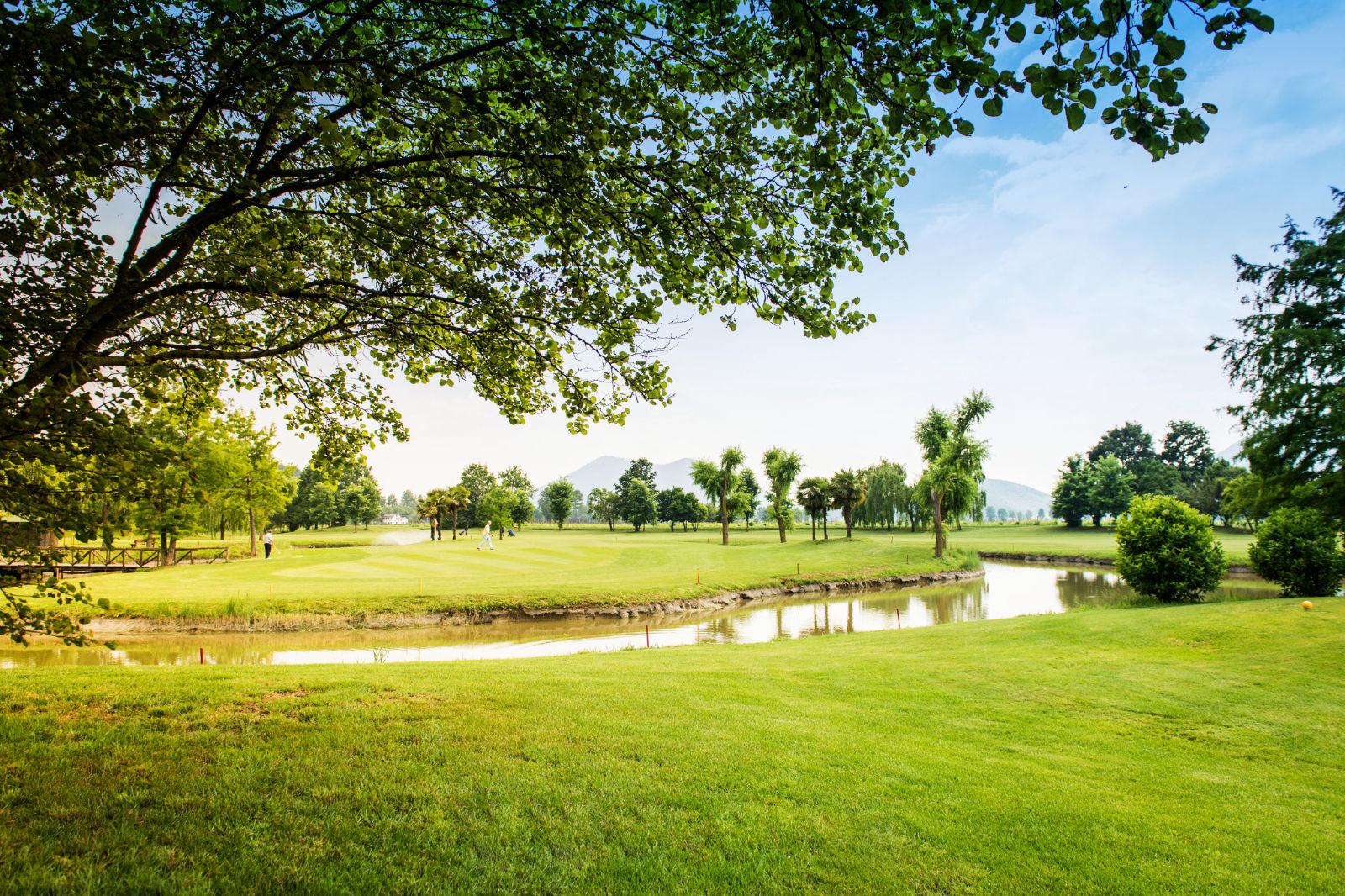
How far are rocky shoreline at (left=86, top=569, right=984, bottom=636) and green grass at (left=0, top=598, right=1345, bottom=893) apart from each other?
1145 cm

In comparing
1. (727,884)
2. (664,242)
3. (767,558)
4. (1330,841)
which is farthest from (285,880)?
(767,558)

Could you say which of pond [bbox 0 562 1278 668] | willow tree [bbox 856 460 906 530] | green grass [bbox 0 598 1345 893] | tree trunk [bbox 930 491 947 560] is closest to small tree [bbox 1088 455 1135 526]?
willow tree [bbox 856 460 906 530]

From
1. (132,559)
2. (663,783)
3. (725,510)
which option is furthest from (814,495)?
(663,783)

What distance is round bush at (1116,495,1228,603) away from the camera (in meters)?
19.4

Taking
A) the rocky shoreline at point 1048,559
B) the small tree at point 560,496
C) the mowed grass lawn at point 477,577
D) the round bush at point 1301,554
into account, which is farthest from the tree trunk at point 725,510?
the small tree at point 560,496

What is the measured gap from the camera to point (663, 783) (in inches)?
204

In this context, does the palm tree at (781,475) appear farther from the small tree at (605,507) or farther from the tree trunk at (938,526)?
the small tree at (605,507)

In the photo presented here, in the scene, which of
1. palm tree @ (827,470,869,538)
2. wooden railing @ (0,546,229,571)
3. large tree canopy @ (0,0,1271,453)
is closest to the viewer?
large tree canopy @ (0,0,1271,453)

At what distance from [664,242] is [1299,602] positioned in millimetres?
18727

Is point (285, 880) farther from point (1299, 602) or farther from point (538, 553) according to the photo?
point (538, 553)

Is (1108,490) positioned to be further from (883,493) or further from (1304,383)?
(1304,383)

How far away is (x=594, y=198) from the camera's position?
5.45 meters

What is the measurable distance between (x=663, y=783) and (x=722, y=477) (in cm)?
5671

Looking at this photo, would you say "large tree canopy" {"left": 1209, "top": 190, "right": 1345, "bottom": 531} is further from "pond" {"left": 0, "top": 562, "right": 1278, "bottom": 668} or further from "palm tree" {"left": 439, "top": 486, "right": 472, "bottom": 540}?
"palm tree" {"left": 439, "top": 486, "right": 472, "bottom": 540}
